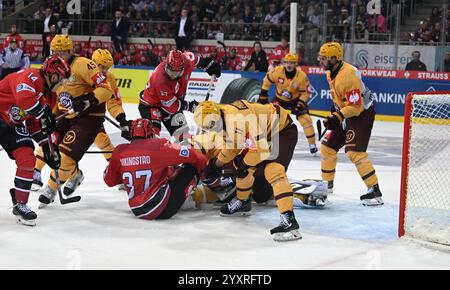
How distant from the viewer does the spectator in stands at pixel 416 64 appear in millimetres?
12633

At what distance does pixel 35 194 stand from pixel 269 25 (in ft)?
31.1

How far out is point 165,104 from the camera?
291 inches

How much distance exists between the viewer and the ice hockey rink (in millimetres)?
4879

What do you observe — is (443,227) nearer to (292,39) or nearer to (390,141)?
(390,141)

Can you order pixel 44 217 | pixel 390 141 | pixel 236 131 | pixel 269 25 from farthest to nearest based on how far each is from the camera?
pixel 269 25, pixel 390 141, pixel 44 217, pixel 236 131

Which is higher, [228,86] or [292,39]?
[292,39]

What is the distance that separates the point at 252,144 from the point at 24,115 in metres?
1.72

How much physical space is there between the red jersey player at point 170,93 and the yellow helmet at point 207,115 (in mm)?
1580

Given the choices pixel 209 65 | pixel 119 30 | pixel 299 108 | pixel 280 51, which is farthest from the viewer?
pixel 119 30

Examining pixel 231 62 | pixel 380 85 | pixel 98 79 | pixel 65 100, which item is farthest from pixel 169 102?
pixel 231 62

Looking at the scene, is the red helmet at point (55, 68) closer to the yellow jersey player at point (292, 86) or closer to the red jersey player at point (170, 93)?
the red jersey player at point (170, 93)

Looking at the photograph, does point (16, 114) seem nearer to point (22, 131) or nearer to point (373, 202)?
point (22, 131)

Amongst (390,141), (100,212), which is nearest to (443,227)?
(100,212)

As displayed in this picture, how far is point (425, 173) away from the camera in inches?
275
